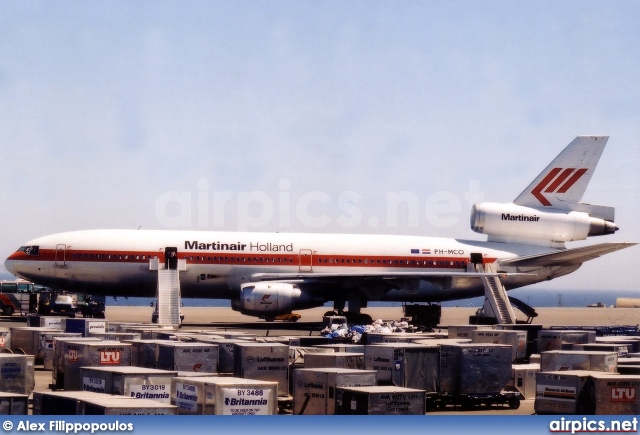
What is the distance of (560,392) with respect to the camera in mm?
18953

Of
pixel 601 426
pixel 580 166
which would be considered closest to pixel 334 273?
pixel 580 166

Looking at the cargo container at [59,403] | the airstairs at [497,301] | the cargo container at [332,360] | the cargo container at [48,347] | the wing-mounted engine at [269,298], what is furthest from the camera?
the airstairs at [497,301]

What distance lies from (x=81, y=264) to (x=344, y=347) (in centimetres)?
2621

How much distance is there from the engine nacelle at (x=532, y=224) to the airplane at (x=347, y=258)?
0.18 ft

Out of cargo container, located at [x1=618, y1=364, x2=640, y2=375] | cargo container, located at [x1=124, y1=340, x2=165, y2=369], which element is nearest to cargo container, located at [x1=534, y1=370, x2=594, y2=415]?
cargo container, located at [x1=618, y1=364, x2=640, y2=375]

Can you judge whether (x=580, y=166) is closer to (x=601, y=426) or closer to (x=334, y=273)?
(x=334, y=273)

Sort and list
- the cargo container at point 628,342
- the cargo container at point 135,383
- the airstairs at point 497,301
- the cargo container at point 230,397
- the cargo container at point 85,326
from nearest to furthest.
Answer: the cargo container at point 230,397
the cargo container at point 135,383
the cargo container at point 628,342
the cargo container at point 85,326
the airstairs at point 497,301

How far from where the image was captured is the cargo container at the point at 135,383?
16859mm

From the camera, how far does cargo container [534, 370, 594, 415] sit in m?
18.5

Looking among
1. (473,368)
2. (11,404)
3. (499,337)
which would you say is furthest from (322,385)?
(499,337)

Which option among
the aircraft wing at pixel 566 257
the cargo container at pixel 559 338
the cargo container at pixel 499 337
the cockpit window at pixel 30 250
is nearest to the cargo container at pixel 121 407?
the cargo container at pixel 499 337

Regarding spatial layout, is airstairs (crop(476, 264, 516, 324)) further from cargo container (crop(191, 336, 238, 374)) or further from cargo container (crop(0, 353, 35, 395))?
cargo container (crop(0, 353, 35, 395))

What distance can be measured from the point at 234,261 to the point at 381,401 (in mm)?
33363

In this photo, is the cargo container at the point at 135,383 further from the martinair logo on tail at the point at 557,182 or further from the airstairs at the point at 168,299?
the martinair logo on tail at the point at 557,182
